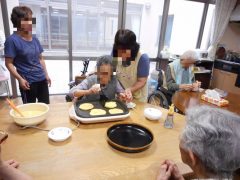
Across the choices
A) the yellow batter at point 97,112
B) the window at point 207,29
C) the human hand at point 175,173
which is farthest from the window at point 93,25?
the human hand at point 175,173

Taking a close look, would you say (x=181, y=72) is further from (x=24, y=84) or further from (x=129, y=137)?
(x=24, y=84)

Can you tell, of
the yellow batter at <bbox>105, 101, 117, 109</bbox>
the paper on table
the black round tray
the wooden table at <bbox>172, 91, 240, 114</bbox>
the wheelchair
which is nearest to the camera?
the black round tray

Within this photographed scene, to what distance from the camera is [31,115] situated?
47.4 inches

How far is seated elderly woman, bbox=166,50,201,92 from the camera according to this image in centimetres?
237

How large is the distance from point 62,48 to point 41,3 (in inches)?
34.1

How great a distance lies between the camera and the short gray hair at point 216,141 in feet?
2.10

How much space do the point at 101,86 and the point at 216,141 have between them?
3.55ft

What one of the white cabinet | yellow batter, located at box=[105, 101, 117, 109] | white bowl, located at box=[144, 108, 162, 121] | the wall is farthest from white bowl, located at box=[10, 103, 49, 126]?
the wall

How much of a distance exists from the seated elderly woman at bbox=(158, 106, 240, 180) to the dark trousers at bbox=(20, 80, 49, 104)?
180 cm

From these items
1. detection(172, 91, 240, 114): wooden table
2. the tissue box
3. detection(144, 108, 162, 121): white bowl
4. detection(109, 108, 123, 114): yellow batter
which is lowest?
detection(172, 91, 240, 114): wooden table

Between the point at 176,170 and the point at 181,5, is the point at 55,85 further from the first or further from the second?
the point at 176,170

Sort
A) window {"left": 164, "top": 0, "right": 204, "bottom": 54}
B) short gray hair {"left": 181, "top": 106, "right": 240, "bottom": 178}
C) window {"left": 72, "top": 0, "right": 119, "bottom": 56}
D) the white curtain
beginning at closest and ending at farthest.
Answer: short gray hair {"left": 181, "top": 106, "right": 240, "bottom": 178}, window {"left": 72, "top": 0, "right": 119, "bottom": 56}, the white curtain, window {"left": 164, "top": 0, "right": 204, "bottom": 54}

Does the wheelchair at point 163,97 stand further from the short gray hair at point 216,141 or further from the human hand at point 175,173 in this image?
the short gray hair at point 216,141

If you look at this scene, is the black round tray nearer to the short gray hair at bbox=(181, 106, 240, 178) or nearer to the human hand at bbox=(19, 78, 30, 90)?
the short gray hair at bbox=(181, 106, 240, 178)
